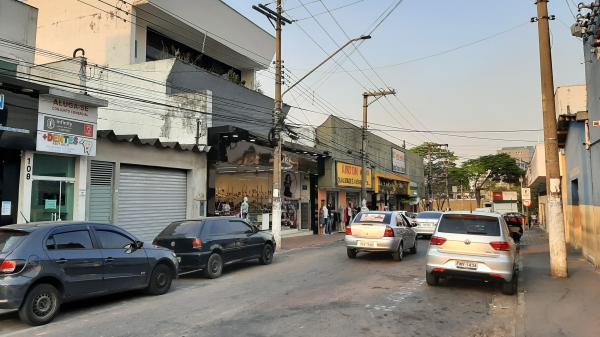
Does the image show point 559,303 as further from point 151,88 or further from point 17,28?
point 151,88

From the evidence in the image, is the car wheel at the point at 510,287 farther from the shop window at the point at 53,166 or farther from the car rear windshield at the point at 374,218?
the shop window at the point at 53,166

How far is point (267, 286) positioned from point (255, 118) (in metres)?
17.5

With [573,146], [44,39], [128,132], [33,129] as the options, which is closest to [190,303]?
[33,129]

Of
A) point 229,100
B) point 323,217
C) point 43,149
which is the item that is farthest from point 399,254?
point 323,217

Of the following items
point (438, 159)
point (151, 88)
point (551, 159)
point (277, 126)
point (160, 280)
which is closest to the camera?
point (160, 280)

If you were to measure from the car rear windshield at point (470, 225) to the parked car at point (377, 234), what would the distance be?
4.45 meters

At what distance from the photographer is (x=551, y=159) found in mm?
11719

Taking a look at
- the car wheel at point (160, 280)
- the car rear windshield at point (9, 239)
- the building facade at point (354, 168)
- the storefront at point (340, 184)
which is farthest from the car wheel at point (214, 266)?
the storefront at point (340, 184)

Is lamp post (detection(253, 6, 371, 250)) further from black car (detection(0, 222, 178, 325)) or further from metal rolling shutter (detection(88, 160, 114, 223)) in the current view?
black car (detection(0, 222, 178, 325))

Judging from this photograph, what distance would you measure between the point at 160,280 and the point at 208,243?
2242mm

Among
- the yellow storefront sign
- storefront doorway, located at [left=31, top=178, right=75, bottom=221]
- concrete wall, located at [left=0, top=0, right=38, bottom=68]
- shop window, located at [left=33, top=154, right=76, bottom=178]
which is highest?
concrete wall, located at [left=0, top=0, right=38, bottom=68]

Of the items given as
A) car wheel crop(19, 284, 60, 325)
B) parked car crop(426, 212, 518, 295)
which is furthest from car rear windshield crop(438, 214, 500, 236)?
car wheel crop(19, 284, 60, 325)

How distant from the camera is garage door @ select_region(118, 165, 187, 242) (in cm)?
1666

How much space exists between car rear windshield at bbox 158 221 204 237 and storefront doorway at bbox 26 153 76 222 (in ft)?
13.7
